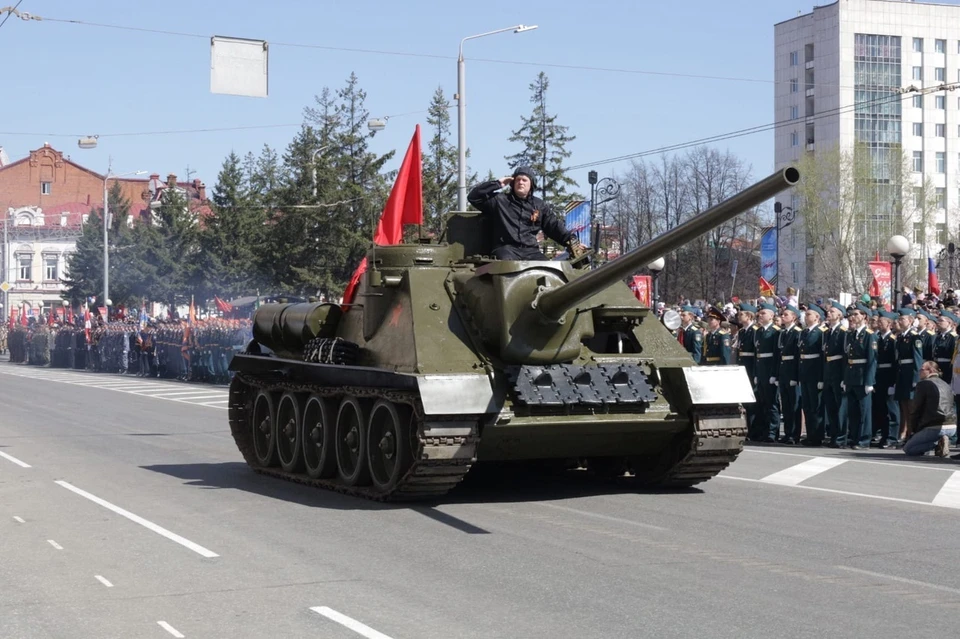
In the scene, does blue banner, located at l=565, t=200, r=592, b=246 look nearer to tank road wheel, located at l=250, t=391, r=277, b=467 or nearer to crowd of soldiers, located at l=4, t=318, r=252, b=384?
crowd of soldiers, located at l=4, t=318, r=252, b=384

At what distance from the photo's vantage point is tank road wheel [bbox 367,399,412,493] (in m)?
11.4

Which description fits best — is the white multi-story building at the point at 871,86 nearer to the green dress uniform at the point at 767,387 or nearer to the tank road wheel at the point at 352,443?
the green dress uniform at the point at 767,387

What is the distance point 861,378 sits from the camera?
57.7ft

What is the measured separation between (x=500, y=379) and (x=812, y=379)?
8334 millimetres

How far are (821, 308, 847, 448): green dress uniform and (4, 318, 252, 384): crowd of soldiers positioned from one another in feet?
53.9

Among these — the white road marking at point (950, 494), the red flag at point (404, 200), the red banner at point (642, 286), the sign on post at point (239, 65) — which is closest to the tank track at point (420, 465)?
the white road marking at point (950, 494)

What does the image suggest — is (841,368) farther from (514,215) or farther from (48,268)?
(48,268)

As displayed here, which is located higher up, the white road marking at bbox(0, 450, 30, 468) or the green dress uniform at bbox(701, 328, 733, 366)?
the green dress uniform at bbox(701, 328, 733, 366)

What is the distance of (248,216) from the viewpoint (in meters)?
63.5

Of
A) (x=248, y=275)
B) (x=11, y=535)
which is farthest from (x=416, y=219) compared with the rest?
(x=248, y=275)

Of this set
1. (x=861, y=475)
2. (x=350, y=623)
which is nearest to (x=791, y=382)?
(x=861, y=475)

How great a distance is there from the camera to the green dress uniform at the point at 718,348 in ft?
66.7

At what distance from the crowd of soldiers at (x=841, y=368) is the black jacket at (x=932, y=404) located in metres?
0.33

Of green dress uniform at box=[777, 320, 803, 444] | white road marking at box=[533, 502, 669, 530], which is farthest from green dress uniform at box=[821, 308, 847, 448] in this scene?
white road marking at box=[533, 502, 669, 530]
